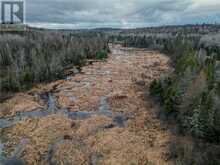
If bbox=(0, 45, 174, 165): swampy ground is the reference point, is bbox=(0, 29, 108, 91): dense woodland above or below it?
above

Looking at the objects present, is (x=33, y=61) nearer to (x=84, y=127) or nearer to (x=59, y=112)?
(x=59, y=112)

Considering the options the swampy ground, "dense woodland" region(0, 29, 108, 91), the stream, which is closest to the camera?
the swampy ground

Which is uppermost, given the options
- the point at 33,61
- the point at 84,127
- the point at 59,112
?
the point at 33,61

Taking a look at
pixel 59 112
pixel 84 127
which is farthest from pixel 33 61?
pixel 84 127

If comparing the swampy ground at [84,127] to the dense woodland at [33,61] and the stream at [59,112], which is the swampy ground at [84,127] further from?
the dense woodland at [33,61]

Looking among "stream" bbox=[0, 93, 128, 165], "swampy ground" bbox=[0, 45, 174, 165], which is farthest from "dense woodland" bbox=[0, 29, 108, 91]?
"stream" bbox=[0, 93, 128, 165]

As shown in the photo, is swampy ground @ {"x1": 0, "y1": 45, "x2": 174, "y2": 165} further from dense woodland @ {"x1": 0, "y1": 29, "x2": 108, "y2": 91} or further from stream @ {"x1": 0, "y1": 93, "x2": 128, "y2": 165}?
dense woodland @ {"x1": 0, "y1": 29, "x2": 108, "y2": 91}

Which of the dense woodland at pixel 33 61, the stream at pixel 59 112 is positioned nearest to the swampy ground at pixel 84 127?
the stream at pixel 59 112

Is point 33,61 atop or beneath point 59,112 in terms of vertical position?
atop

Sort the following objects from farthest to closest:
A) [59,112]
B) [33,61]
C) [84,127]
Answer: [33,61], [59,112], [84,127]
